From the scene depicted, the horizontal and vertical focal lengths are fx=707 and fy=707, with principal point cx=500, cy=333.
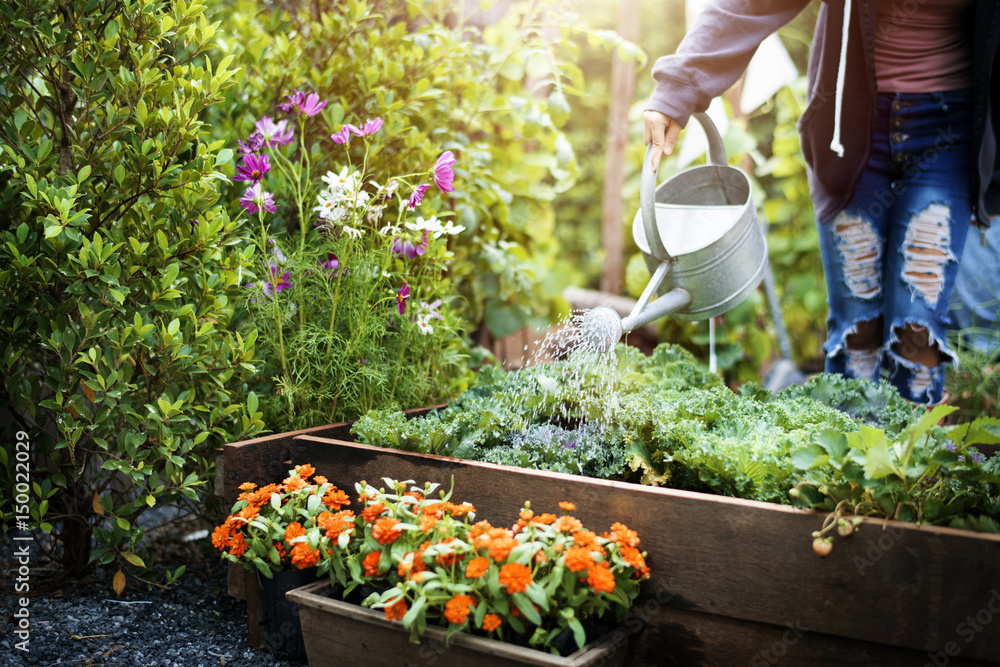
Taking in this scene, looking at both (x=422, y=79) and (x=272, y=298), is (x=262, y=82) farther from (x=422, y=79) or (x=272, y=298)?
(x=272, y=298)

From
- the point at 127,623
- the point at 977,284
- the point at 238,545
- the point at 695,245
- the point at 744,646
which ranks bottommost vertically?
the point at 127,623

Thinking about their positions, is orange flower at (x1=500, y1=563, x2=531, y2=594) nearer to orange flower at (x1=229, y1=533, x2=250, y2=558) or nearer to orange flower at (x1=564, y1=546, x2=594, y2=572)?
orange flower at (x1=564, y1=546, x2=594, y2=572)

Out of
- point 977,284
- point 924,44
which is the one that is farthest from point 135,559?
point 977,284

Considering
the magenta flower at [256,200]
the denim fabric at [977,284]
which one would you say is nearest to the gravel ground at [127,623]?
the magenta flower at [256,200]

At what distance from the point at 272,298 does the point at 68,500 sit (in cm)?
71

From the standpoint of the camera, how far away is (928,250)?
6.12 ft

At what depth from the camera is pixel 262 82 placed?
2092 mm

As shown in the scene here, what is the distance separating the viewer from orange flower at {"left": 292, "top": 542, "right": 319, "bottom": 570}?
134 centimetres

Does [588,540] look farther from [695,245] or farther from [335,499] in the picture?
[695,245]

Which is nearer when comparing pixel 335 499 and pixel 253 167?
pixel 335 499

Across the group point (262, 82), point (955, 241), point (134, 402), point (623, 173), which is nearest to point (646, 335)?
point (623, 173)

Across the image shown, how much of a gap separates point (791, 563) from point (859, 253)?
3.87ft

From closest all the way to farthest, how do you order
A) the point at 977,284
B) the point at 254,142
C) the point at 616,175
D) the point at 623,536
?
the point at 623,536 → the point at 254,142 → the point at 977,284 → the point at 616,175

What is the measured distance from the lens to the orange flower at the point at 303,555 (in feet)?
4.39
